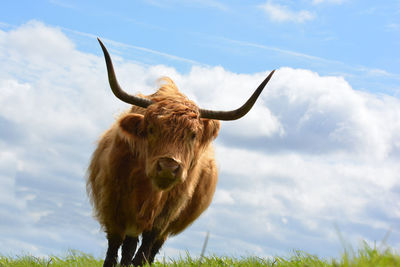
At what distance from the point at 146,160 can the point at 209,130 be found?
0.99 metres

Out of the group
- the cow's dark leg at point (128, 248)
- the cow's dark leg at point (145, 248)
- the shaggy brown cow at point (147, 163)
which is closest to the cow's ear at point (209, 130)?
the shaggy brown cow at point (147, 163)

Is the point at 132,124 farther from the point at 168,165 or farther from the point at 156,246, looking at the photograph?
the point at 156,246

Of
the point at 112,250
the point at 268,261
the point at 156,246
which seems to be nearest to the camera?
the point at 268,261

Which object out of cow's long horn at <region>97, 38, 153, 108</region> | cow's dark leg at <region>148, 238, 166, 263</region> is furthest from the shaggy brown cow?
cow's dark leg at <region>148, 238, 166, 263</region>

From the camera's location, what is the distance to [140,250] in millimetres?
6785

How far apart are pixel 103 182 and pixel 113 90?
1267 mm

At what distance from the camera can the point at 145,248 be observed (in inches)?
267

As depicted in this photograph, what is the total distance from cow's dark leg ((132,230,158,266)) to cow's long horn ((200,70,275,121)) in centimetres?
184

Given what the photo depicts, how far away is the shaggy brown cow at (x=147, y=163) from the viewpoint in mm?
5750

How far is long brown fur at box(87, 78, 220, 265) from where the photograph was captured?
5836 millimetres

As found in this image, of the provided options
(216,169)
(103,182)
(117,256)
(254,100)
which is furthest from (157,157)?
(216,169)

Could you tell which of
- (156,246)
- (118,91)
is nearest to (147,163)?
(118,91)

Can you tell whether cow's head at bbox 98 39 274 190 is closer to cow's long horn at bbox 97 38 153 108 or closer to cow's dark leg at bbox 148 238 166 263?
cow's long horn at bbox 97 38 153 108

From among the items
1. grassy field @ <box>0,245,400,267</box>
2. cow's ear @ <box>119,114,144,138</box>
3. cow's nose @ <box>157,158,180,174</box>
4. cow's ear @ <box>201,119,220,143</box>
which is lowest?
grassy field @ <box>0,245,400,267</box>
